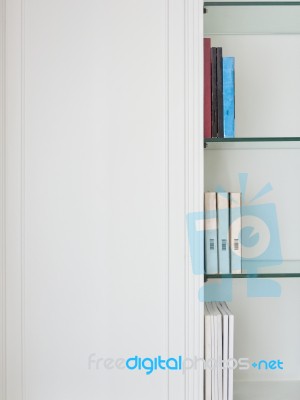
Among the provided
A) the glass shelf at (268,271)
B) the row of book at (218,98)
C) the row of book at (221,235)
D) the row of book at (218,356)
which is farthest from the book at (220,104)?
the row of book at (218,356)

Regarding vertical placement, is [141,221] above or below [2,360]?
above

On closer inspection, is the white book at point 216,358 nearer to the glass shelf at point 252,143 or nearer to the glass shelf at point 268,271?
the glass shelf at point 268,271

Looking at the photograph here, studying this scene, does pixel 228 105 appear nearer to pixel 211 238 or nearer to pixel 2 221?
pixel 211 238

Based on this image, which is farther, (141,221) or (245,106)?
(245,106)

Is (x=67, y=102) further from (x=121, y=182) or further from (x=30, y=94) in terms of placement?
(x=121, y=182)

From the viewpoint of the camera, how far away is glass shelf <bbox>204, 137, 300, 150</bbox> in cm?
129

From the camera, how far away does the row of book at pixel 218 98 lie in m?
1.28

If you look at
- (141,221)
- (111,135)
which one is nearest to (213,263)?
(141,221)

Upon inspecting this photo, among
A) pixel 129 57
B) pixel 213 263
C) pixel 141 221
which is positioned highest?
pixel 129 57

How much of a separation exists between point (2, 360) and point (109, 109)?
0.75 metres

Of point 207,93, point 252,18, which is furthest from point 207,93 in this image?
point 252,18

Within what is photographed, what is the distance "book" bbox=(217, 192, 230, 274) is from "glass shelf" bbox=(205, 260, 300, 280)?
3 centimetres

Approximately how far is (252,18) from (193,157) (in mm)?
520

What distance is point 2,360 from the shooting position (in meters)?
1.30
